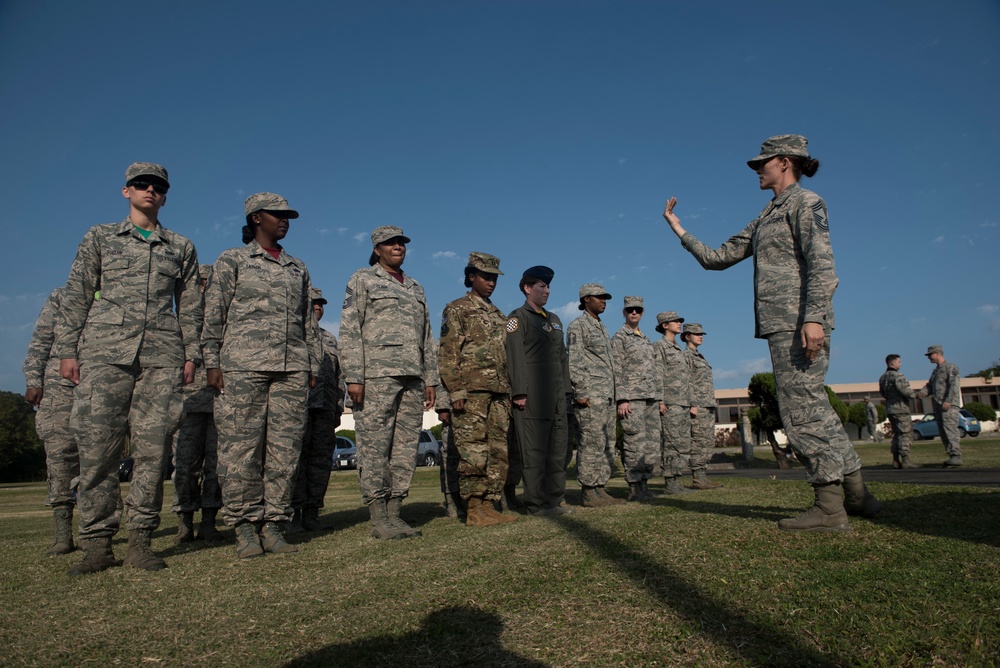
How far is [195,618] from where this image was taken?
2844 millimetres

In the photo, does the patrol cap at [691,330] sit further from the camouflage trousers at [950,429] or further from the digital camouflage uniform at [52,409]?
the digital camouflage uniform at [52,409]

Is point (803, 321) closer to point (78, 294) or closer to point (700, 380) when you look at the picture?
point (78, 294)

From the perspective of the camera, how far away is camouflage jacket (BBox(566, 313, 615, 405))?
7012 millimetres

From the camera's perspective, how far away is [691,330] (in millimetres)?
10836

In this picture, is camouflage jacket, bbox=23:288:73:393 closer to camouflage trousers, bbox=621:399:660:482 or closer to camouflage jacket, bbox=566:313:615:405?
camouflage jacket, bbox=566:313:615:405

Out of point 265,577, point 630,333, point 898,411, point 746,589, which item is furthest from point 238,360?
point 898,411

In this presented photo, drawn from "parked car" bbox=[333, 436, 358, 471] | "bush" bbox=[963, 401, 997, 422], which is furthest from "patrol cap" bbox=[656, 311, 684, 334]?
"bush" bbox=[963, 401, 997, 422]

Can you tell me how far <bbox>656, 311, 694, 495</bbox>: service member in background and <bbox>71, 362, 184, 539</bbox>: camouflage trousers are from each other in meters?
5.60

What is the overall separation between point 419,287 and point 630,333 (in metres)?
3.43

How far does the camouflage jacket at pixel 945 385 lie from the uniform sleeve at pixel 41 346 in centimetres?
1424

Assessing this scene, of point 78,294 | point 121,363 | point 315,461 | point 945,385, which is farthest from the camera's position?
point 945,385

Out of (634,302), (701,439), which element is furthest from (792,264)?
(701,439)

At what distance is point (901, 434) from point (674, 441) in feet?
22.9

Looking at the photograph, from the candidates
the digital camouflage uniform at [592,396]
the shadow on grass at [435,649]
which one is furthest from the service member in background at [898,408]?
the shadow on grass at [435,649]
